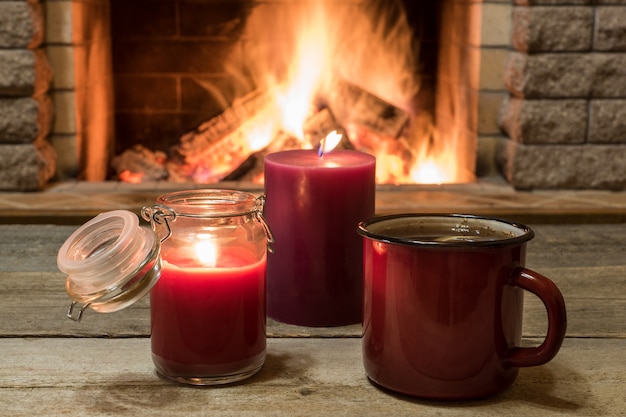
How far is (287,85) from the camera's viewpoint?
254 centimetres

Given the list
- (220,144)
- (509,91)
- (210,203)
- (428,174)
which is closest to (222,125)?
(220,144)

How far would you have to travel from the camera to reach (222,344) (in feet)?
2.41

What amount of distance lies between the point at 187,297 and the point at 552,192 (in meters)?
1.45

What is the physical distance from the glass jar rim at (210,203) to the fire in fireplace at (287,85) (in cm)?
160

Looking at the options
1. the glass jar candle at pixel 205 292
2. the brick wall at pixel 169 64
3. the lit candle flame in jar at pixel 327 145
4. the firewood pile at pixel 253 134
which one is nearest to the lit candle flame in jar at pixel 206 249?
the glass jar candle at pixel 205 292

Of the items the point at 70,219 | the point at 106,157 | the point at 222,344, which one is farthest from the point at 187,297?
the point at 106,157

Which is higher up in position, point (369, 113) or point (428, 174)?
point (369, 113)

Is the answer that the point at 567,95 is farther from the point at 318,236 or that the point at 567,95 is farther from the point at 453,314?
the point at 453,314

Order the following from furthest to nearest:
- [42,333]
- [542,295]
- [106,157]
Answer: [106,157], [42,333], [542,295]

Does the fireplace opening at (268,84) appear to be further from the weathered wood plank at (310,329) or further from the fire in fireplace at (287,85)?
the weathered wood plank at (310,329)

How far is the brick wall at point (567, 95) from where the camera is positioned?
1.95 m

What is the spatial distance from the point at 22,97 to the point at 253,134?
656mm

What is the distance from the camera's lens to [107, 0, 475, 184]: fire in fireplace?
7.98ft

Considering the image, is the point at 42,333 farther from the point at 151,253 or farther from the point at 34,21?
the point at 34,21
